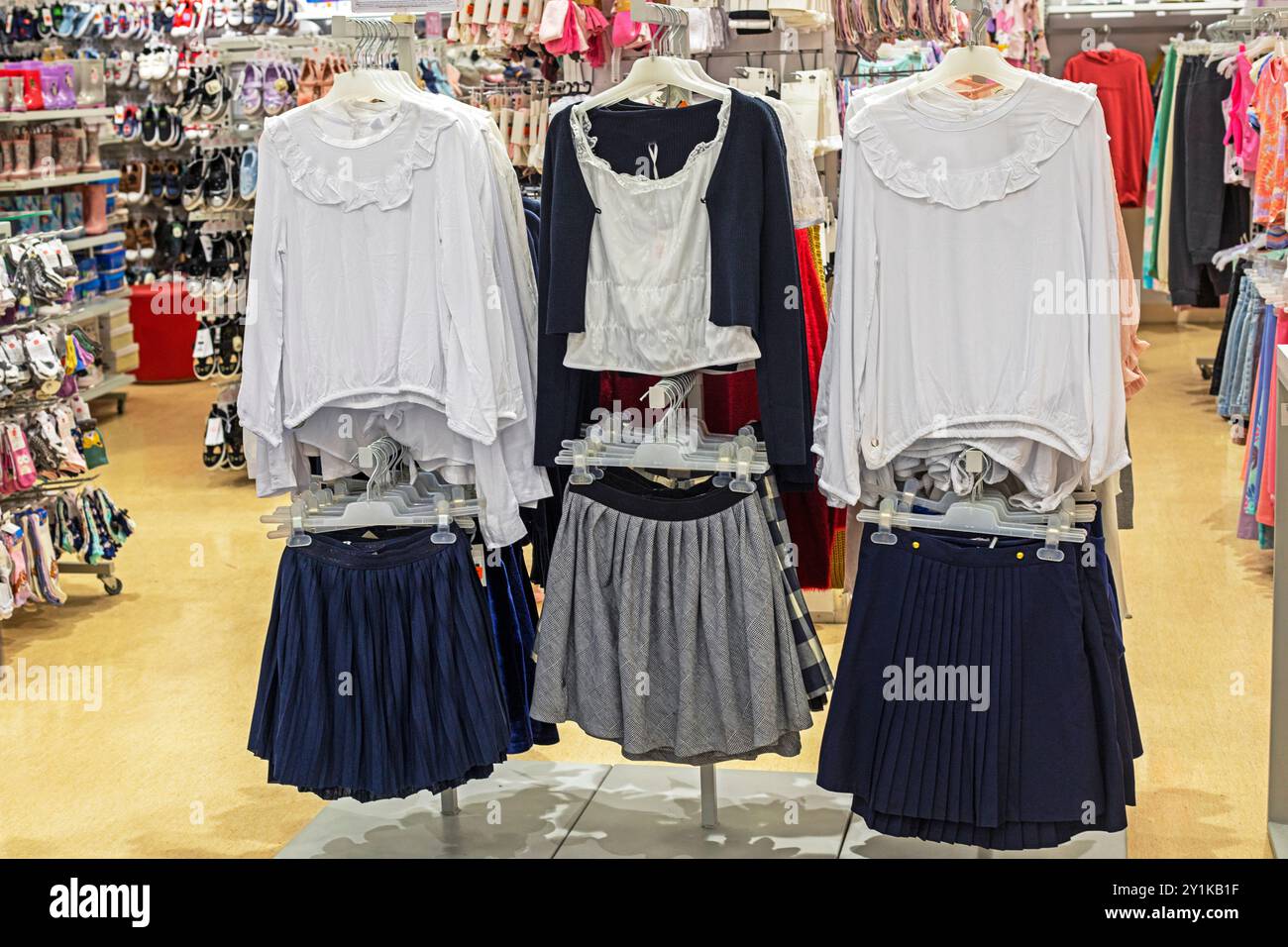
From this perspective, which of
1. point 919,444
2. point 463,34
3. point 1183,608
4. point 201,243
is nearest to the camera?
point 919,444

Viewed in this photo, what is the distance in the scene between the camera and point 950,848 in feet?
11.2

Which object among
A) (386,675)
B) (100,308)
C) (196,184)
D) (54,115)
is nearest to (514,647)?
(386,675)

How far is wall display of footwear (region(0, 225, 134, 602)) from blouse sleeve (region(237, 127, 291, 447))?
2.19 metres

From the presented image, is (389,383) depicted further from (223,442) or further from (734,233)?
(223,442)

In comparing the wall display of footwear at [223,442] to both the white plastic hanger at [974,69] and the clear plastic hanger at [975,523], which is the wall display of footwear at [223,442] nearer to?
the clear plastic hanger at [975,523]

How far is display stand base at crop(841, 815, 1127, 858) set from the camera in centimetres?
333

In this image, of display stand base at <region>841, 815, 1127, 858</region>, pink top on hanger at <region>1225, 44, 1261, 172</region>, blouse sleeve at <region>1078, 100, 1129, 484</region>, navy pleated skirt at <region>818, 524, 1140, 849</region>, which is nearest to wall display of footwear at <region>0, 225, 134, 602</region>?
display stand base at <region>841, 815, 1127, 858</region>

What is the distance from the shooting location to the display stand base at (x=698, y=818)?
11.3 feet

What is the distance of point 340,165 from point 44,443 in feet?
8.67

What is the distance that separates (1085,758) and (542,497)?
1279 millimetres

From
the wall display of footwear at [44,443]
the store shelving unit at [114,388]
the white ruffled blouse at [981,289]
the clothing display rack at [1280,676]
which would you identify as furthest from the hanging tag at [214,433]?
the clothing display rack at [1280,676]
